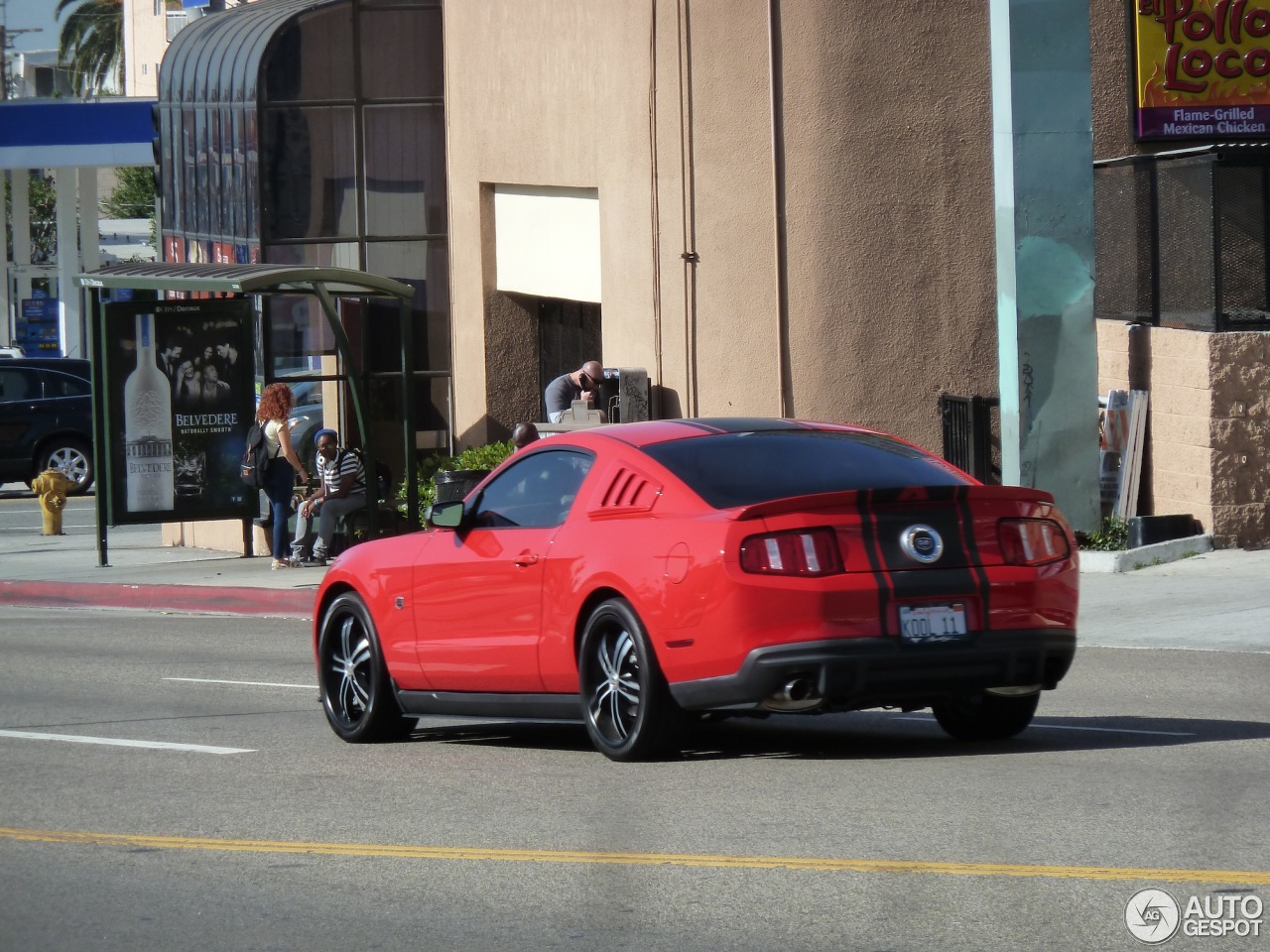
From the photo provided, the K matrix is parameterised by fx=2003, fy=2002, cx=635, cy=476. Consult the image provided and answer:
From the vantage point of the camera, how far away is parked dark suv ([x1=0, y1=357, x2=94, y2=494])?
3078 cm

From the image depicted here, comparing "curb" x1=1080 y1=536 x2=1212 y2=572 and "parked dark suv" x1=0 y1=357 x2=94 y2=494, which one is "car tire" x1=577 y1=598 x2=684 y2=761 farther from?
"parked dark suv" x1=0 y1=357 x2=94 y2=494

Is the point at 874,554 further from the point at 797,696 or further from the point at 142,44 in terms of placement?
the point at 142,44

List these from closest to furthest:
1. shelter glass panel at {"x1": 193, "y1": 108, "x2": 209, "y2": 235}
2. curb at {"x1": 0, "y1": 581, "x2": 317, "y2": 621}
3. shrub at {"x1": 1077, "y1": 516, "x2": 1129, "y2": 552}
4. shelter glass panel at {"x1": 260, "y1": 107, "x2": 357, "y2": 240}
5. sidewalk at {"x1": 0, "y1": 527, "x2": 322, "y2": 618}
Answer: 1. shrub at {"x1": 1077, "y1": 516, "x2": 1129, "y2": 552}
2. curb at {"x1": 0, "y1": 581, "x2": 317, "y2": 621}
3. sidewalk at {"x1": 0, "y1": 527, "x2": 322, "y2": 618}
4. shelter glass panel at {"x1": 260, "y1": 107, "x2": 357, "y2": 240}
5. shelter glass panel at {"x1": 193, "y1": 108, "x2": 209, "y2": 235}

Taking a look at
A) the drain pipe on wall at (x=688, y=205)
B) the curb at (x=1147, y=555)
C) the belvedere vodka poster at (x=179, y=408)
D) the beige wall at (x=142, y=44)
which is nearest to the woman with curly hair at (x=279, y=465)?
the belvedere vodka poster at (x=179, y=408)

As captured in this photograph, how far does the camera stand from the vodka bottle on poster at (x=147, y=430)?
826 inches

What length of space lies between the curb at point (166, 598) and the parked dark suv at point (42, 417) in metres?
Answer: 11.2

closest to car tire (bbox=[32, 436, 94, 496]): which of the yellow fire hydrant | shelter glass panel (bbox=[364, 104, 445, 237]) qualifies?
the yellow fire hydrant

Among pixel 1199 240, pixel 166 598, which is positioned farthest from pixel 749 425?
pixel 166 598

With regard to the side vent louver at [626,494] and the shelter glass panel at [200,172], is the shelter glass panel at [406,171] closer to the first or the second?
the shelter glass panel at [200,172]

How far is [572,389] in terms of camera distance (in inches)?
810

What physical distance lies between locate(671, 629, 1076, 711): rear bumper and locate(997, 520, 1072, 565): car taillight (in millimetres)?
310

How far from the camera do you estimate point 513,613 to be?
9086mm

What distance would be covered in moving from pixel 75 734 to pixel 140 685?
238cm

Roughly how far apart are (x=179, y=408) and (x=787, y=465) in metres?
13.7
